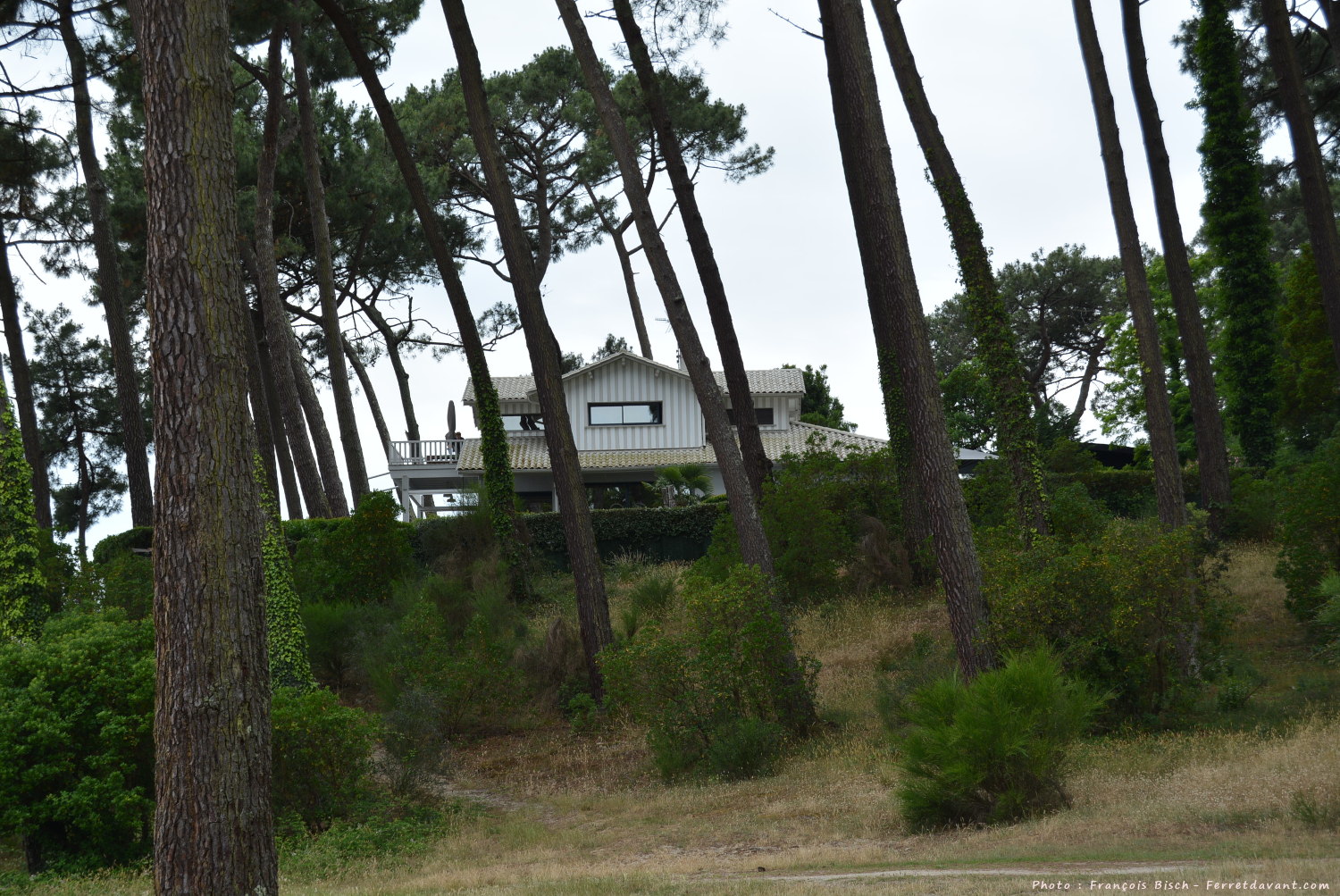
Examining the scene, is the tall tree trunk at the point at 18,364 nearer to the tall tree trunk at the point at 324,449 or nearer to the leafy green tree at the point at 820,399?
the tall tree trunk at the point at 324,449

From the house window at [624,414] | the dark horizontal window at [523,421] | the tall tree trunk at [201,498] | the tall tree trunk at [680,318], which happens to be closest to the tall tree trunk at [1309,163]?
the tall tree trunk at [680,318]

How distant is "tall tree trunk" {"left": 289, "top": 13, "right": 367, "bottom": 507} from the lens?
2336cm

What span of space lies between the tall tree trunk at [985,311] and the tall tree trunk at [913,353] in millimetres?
1819

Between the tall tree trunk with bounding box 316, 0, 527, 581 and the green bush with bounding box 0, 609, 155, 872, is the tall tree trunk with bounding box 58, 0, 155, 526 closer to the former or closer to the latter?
the tall tree trunk with bounding box 316, 0, 527, 581

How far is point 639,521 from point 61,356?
21787 mm

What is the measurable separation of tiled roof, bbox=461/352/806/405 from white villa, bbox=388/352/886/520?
0.16 feet

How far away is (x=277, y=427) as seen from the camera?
28.3 meters

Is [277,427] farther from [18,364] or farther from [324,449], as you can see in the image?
[18,364]

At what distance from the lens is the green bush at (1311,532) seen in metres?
13.7

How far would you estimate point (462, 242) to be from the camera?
1245 inches

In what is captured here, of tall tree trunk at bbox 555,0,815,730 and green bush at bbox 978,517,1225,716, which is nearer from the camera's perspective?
green bush at bbox 978,517,1225,716

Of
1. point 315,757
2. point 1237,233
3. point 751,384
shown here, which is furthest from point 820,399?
point 315,757

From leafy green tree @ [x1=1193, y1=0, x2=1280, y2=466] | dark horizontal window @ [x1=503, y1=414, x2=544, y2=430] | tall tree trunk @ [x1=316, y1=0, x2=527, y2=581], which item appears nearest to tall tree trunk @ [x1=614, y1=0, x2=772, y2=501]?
tall tree trunk @ [x1=316, y1=0, x2=527, y2=581]

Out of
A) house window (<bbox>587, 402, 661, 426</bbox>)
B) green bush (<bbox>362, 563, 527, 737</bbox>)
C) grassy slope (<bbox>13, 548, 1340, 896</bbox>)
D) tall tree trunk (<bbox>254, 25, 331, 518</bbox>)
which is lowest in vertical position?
grassy slope (<bbox>13, 548, 1340, 896</bbox>)
